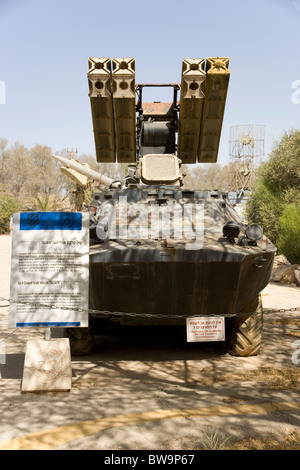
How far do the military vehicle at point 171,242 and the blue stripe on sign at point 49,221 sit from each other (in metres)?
0.41

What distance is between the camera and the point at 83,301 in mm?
4801

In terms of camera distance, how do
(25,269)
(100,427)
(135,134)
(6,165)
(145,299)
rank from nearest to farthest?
(100,427) → (25,269) → (145,299) → (135,134) → (6,165)

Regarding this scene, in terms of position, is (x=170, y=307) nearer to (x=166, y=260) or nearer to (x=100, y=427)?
(x=166, y=260)

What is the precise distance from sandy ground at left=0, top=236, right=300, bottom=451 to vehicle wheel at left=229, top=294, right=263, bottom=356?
0.43ft

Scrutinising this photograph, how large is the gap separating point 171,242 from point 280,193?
15163 millimetres

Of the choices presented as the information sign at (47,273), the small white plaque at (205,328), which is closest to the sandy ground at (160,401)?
the small white plaque at (205,328)

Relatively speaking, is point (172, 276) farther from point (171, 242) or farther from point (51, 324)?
point (51, 324)

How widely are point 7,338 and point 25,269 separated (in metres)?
2.71

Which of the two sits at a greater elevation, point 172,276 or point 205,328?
point 172,276

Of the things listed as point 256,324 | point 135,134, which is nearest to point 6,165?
point 135,134

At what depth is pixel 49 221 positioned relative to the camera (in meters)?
4.88

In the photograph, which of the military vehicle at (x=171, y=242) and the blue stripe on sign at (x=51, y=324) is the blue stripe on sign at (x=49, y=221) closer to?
the military vehicle at (x=171, y=242)

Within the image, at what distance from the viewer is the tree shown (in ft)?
57.3

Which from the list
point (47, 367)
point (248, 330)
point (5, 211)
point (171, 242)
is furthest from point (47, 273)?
point (5, 211)
